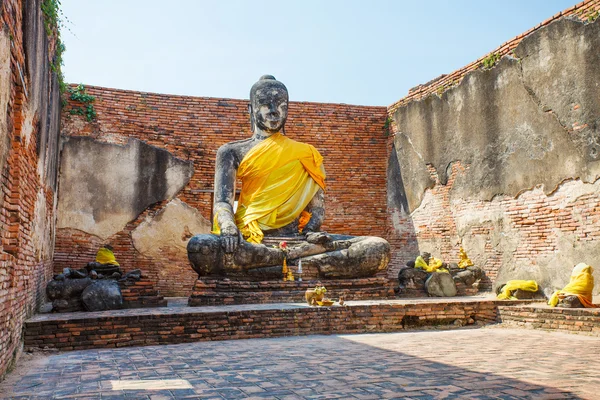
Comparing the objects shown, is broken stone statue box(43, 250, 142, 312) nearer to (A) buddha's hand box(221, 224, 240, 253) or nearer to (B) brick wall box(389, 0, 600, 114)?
(A) buddha's hand box(221, 224, 240, 253)

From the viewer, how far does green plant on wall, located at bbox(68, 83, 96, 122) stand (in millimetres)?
9818

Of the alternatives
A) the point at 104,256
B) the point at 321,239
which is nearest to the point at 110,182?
the point at 104,256

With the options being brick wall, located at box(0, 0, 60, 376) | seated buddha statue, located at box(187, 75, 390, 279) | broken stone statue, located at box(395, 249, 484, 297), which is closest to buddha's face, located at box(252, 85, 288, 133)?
seated buddha statue, located at box(187, 75, 390, 279)

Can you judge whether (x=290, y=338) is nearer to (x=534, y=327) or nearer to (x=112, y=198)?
(x=534, y=327)

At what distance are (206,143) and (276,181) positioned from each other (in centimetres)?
288

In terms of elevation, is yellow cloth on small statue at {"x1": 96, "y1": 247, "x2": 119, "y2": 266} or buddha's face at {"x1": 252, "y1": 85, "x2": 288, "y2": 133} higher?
buddha's face at {"x1": 252, "y1": 85, "x2": 288, "y2": 133}

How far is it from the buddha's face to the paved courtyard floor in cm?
402

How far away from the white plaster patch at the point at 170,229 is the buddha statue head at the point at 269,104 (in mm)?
2689

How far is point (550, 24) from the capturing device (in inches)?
301

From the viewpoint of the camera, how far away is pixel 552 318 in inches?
218

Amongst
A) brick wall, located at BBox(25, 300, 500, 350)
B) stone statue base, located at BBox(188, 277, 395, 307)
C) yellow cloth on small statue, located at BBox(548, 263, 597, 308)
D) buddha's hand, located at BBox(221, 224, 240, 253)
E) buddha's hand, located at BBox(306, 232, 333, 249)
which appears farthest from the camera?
buddha's hand, located at BBox(306, 232, 333, 249)

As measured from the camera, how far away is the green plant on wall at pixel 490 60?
866 centimetres

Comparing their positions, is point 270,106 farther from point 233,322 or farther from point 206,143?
point 233,322

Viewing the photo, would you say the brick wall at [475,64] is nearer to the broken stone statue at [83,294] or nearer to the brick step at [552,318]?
the brick step at [552,318]
